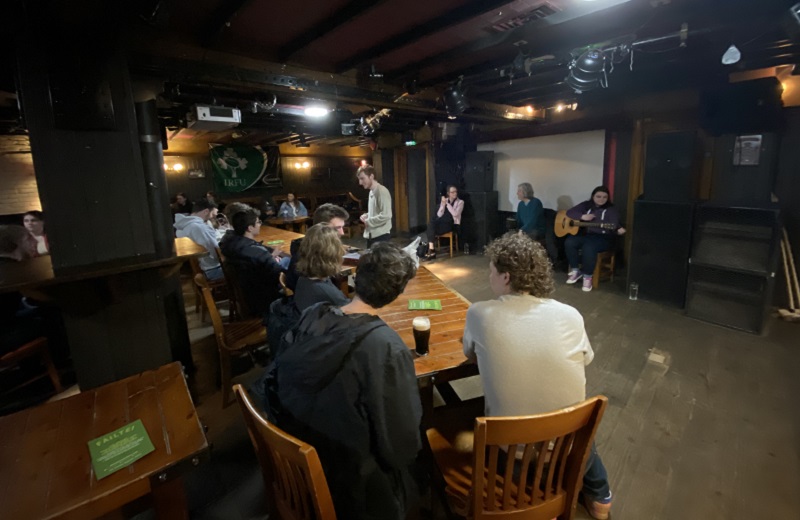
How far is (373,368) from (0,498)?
3.40 feet

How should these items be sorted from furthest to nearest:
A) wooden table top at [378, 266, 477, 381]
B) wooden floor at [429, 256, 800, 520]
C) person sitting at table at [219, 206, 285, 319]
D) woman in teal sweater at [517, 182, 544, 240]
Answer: woman in teal sweater at [517, 182, 544, 240] → person sitting at table at [219, 206, 285, 319] → wooden floor at [429, 256, 800, 520] → wooden table top at [378, 266, 477, 381]

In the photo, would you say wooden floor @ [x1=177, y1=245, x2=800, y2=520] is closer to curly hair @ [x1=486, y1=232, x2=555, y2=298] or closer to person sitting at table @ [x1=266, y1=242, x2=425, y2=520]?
Answer: person sitting at table @ [x1=266, y1=242, x2=425, y2=520]

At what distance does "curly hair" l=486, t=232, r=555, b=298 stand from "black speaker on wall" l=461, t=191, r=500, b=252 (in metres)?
5.59

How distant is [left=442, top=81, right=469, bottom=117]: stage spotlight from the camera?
13.7ft

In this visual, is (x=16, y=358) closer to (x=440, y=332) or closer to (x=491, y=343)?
(x=440, y=332)

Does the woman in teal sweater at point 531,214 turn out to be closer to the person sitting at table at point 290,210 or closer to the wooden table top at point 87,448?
the wooden table top at point 87,448

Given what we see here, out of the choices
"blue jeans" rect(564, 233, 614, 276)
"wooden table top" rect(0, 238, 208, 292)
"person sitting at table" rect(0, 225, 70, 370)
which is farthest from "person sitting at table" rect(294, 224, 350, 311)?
"blue jeans" rect(564, 233, 614, 276)

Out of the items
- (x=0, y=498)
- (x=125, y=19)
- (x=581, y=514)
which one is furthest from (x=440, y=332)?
(x=125, y=19)

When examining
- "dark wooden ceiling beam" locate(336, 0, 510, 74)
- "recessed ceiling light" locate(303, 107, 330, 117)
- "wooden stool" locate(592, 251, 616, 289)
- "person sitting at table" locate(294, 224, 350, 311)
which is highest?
"dark wooden ceiling beam" locate(336, 0, 510, 74)

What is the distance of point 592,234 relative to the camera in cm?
512

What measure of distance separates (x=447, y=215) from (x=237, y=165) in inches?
253

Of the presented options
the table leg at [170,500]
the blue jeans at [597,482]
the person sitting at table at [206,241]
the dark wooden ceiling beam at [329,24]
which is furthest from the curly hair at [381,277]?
the person sitting at table at [206,241]

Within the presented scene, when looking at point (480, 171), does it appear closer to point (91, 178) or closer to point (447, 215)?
point (447, 215)

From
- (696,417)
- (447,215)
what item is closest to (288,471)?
(696,417)
